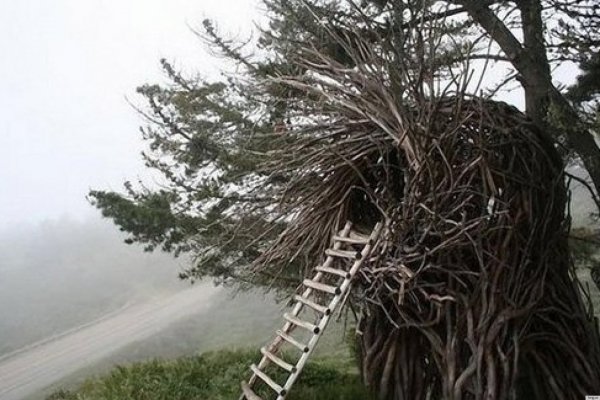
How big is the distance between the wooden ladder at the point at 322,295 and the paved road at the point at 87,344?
17677 millimetres

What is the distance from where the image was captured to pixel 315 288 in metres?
4.31

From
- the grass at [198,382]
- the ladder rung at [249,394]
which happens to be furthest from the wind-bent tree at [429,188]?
the grass at [198,382]

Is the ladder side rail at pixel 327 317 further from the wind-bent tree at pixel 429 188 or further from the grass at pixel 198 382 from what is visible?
the grass at pixel 198 382

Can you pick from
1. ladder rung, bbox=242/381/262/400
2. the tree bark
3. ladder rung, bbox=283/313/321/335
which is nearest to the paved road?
ladder rung, bbox=242/381/262/400

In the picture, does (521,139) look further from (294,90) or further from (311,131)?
(294,90)

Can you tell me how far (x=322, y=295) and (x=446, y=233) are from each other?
108 cm

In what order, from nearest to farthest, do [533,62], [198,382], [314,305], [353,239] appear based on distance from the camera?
[314,305]
[353,239]
[533,62]
[198,382]

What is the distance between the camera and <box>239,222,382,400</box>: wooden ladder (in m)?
3.96

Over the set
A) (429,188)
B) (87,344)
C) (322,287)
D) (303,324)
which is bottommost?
(87,344)

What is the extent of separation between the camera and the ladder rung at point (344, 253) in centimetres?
417

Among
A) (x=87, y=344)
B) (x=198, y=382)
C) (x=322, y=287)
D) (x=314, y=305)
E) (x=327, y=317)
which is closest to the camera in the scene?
(x=327, y=317)

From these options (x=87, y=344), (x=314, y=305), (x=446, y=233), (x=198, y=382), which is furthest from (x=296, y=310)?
(x=87, y=344)

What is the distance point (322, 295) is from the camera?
4.48 metres

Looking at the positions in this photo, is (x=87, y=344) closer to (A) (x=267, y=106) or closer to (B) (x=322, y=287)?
(A) (x=267, y=106)
